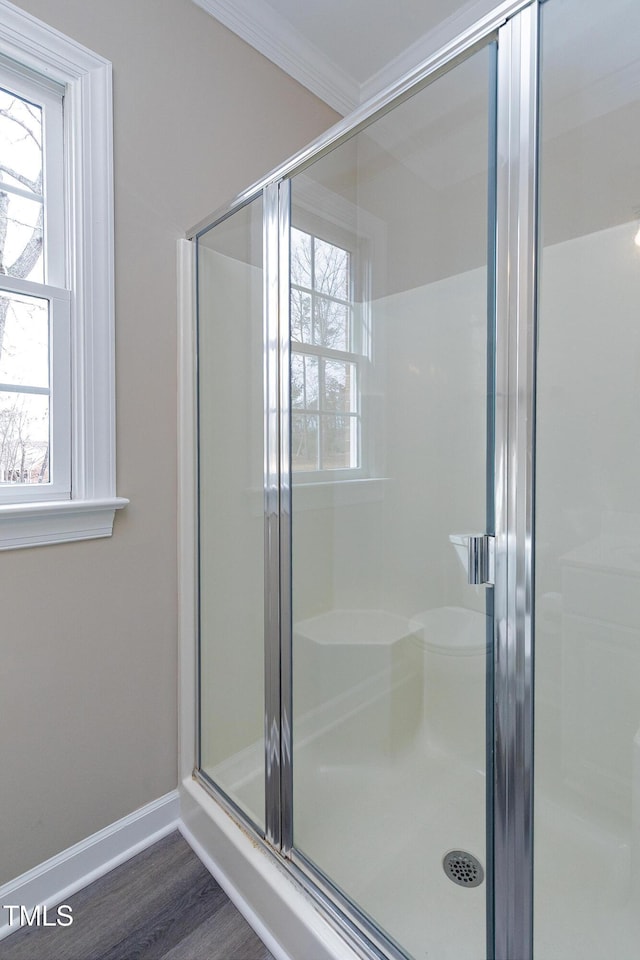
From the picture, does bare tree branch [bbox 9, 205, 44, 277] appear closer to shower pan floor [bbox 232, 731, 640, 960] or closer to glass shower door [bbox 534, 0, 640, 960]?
glass shower door [bbox 534, 0, 640, 960]

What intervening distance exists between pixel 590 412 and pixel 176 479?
119cm

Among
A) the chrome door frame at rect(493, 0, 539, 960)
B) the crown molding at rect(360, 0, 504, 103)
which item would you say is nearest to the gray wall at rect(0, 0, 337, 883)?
the crown molding at rect(360, 0, 504, 103)

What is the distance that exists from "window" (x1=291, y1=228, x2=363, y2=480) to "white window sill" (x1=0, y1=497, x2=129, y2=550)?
56cm

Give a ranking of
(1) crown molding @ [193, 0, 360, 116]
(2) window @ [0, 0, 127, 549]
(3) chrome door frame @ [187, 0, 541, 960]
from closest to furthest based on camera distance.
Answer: (3) chrome door frame @ [187, 0, 541, 960] < (2) window @ [0, 0, 127, 549] < (1) crown molding @ [193, 0, 360, 116]

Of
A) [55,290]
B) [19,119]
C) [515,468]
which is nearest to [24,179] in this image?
[19,119]

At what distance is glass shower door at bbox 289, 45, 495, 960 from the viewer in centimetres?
108

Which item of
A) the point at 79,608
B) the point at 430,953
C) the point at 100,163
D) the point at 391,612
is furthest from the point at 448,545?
the point at 100,163

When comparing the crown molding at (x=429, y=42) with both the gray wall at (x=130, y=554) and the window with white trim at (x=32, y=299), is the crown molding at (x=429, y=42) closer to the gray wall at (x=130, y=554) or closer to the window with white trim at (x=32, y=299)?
the gray wall at (x=130, y=554)

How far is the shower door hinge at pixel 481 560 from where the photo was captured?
91 centimetres

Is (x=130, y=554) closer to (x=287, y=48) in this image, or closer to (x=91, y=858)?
(x=91, y=858)

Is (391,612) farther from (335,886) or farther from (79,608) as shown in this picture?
(79,608)

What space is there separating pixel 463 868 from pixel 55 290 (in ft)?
5.57
